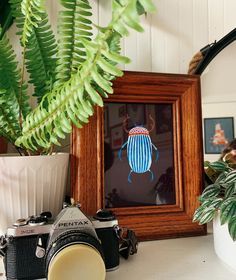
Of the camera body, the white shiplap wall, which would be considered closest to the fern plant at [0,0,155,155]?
the camera body

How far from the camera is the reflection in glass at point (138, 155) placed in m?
0.59

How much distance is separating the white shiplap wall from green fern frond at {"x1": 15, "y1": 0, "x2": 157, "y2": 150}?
12.0 inches

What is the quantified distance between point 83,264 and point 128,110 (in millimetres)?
338

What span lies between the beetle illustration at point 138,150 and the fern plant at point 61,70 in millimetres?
163

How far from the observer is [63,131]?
0.41m

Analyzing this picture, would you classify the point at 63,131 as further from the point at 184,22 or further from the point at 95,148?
the point at 184,22

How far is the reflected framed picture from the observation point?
2.27ft

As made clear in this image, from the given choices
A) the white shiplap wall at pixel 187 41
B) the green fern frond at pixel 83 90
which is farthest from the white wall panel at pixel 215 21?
the green fern frond at pixel 83 90

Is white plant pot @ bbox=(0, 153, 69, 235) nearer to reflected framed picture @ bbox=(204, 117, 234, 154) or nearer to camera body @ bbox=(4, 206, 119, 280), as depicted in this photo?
camera body @ bbox=(4, 206, 119, 280)

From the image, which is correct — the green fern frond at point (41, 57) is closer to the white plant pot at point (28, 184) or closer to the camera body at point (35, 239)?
the white plant pot at point (28, 184)

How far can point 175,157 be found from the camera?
620 mm

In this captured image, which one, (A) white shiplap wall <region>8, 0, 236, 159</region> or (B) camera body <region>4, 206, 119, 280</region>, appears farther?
(A) white shiplap wall <region>8, 0, 236, 159</region>

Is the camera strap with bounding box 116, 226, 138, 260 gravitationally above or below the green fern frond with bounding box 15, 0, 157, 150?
below

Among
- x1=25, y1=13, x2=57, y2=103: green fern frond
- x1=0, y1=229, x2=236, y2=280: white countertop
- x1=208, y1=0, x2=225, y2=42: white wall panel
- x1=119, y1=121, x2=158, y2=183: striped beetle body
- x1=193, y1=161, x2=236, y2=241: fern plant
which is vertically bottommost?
x1=0, y1=229, x2=236, y2=280: white countertop
